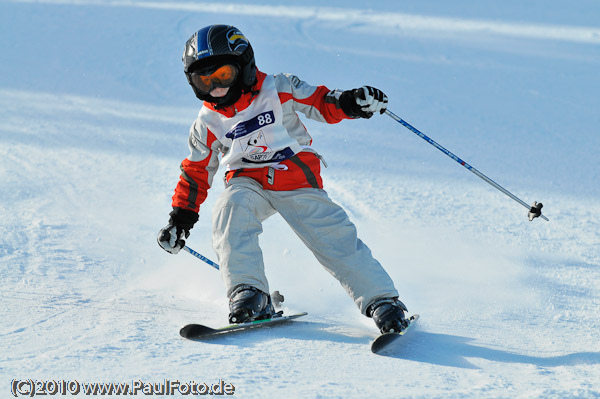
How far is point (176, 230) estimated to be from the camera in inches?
137

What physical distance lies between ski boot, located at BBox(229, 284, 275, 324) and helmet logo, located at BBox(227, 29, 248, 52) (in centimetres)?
107

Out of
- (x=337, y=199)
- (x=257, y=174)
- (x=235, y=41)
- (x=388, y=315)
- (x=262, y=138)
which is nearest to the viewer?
(x=388, y=315)

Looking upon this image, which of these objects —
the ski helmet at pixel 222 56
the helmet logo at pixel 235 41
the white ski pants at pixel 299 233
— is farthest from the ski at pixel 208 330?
the helmet logo at pixel 235 41

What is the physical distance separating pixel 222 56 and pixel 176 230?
87cm

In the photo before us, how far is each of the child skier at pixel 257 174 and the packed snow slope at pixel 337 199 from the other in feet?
0.85

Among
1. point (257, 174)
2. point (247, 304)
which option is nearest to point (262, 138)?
point (257, 174)

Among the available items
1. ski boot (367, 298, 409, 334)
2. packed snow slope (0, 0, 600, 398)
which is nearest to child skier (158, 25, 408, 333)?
ski boot (367, 298, 409, 334)

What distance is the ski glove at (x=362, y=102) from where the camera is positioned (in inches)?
133

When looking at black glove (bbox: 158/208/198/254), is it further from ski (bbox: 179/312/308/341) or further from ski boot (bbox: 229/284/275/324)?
ski (bbox: 179/312/308/341)

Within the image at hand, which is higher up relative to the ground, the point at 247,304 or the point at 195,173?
the point at 195,173

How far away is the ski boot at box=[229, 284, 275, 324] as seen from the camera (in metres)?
3.14

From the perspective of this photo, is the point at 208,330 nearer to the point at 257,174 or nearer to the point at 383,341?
the point at 383,341

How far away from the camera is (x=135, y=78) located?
8359 mm

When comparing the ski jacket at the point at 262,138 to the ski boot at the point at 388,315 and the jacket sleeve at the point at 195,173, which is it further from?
the ski boot at the point at 388,315
